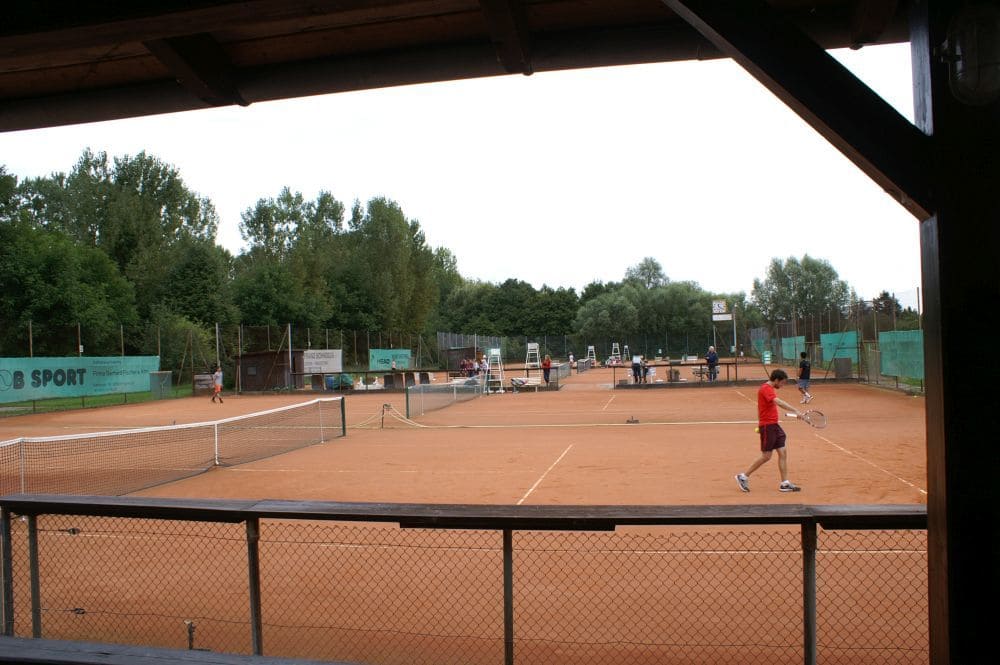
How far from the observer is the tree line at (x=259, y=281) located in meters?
40.3

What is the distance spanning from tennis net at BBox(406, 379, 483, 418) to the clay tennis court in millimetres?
9737

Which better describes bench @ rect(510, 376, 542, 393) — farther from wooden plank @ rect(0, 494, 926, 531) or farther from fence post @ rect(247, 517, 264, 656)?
fence post @ rect(247, 517, 264, 656)

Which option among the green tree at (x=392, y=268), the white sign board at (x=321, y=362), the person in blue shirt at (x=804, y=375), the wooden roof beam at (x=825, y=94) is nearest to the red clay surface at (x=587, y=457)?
the person in blue shirt at (x=804, y=375)

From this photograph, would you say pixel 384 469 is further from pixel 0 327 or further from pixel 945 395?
pixel 0 327

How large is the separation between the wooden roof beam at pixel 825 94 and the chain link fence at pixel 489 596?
222 cm

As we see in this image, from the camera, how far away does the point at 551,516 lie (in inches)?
159

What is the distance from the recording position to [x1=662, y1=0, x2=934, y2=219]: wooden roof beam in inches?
96.1

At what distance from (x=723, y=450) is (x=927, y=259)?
12.2 m

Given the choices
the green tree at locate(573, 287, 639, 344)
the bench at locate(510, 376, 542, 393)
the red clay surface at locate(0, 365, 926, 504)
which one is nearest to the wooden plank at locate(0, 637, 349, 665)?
the red clay surface at locate(0, 365, 926, 504)

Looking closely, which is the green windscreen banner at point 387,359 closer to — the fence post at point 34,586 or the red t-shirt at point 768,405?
the red t-shirt at point 768,405

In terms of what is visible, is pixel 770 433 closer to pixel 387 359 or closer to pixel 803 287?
pixel 387 359

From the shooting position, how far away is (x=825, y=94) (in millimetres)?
2543

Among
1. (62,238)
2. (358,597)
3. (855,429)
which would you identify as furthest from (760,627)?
(62,238)

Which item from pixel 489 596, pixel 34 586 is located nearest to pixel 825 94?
pixel 489 596
